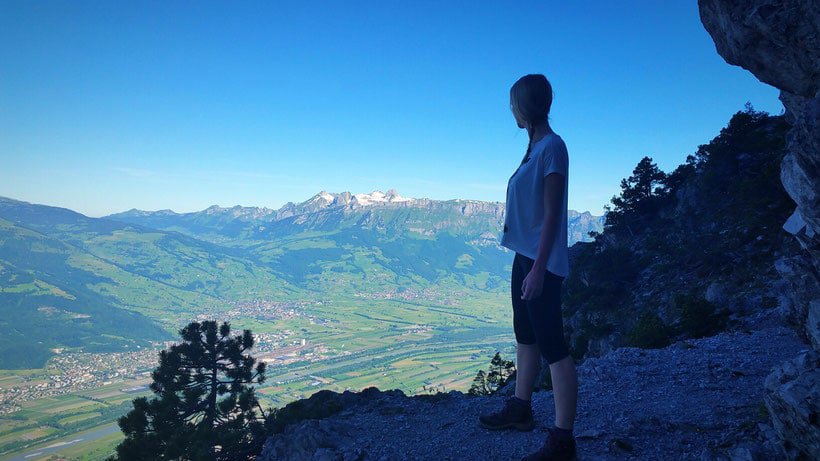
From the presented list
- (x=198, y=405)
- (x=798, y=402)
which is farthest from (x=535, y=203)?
(x=198, y=405)

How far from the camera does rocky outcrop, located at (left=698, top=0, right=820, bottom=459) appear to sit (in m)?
3.37

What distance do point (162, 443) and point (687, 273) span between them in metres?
28.2

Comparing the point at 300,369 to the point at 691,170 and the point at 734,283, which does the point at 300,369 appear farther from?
the point at 734,283

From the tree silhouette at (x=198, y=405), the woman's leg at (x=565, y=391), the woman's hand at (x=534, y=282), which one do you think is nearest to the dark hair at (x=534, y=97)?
the woman's hand at (x=534, y=282)

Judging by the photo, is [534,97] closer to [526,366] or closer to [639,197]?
[526,366]

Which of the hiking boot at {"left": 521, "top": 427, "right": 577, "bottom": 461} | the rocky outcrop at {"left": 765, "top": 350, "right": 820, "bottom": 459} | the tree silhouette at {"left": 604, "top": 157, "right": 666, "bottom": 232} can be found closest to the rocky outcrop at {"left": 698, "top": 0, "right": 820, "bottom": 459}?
the rocky outcrop at {"left": 765, "top": 350, "right": 820, "bottom": 459}

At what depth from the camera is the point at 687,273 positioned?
2581cm

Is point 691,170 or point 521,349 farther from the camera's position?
point 691,170

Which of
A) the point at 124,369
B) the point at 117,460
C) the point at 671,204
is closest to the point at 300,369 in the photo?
the point at 124,369

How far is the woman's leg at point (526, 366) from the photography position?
15.5ft

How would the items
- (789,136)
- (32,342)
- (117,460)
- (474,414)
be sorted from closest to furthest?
(789,136) → (474,414) → (117,460) → (32,342)

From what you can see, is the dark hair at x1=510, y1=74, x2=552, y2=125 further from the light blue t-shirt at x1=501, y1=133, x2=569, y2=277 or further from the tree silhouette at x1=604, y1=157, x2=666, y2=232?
the tree silhouette at x1=604, y1=157, x2=666, y2=232

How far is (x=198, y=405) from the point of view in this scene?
1391 centimetres

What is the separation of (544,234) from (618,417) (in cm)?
368
